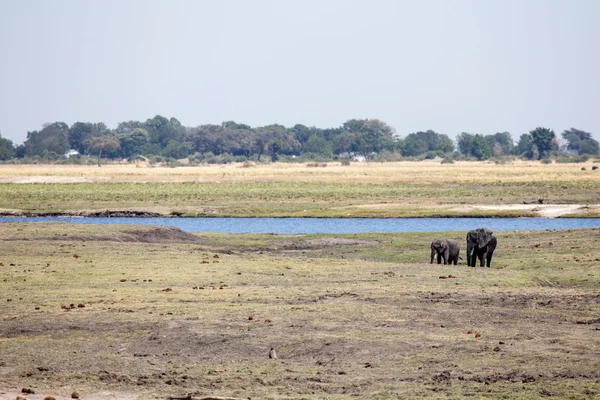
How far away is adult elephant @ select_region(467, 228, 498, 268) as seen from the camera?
29297 mm

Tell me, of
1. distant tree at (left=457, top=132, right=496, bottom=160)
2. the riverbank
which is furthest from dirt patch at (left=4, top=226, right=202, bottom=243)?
distant tree at (left=457, top=132, right=496, bottom=160)

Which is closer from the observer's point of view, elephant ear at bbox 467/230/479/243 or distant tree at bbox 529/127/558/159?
elephant ear at bbox 467/230/479/243

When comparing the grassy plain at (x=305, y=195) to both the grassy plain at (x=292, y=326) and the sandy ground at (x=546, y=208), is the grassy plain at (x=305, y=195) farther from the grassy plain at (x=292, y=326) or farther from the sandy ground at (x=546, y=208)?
the grassy plain at (x=292, y=326)

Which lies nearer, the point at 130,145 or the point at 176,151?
the point at 176,151

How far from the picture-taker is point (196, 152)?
195m

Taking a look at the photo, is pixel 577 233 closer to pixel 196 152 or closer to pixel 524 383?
pixel 524 383

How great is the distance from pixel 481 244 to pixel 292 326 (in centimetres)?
1255

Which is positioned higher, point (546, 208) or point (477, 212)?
point (546, 208)

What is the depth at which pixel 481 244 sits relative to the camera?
29.3 meters

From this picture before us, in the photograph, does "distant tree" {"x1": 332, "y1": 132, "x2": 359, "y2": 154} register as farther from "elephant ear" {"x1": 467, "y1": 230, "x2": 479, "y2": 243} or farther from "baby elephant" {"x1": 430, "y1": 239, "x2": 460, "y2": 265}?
"elephant ear" {"x1": 467, "y1": 230, "x2": 479, "y2": 243}

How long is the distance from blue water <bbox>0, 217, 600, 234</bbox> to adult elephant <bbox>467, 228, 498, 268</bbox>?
15.3m

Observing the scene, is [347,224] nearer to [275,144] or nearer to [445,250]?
[445,250]

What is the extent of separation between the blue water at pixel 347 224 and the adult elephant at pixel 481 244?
50.3 feet

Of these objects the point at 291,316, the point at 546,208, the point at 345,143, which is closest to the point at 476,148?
the point at 345,143
